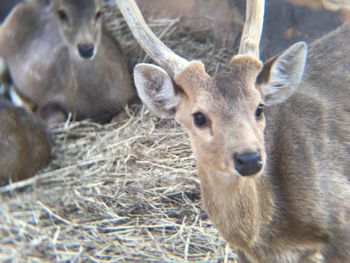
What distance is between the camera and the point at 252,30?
4.26m

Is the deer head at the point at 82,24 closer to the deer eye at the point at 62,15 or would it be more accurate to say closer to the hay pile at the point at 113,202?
the deer eye at the point at 62,15

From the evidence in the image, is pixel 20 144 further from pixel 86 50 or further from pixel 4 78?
pixel 4 78

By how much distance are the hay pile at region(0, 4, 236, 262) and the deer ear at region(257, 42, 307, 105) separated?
120cm

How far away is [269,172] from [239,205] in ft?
1.02

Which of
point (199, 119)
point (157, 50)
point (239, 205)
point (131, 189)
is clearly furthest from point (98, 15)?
point (239, 205)

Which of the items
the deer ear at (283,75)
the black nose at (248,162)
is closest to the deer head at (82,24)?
the deer ear at (283,75)

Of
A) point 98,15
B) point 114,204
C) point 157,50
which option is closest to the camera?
point 157,50

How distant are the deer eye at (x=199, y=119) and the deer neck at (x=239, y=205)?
30cm

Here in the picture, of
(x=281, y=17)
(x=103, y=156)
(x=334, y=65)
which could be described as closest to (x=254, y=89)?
(x=334, y=65)

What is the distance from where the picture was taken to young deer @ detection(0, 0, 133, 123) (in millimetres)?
6666

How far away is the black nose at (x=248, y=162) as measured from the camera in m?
3.63

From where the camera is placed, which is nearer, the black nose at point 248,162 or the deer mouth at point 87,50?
the black nose at point 248,162

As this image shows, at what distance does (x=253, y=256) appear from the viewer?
423cm

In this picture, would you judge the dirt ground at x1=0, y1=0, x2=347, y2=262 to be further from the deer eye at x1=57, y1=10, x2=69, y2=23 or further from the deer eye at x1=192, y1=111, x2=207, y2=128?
the deer eye at x1=192, y1=111, x2=207, y2=128
